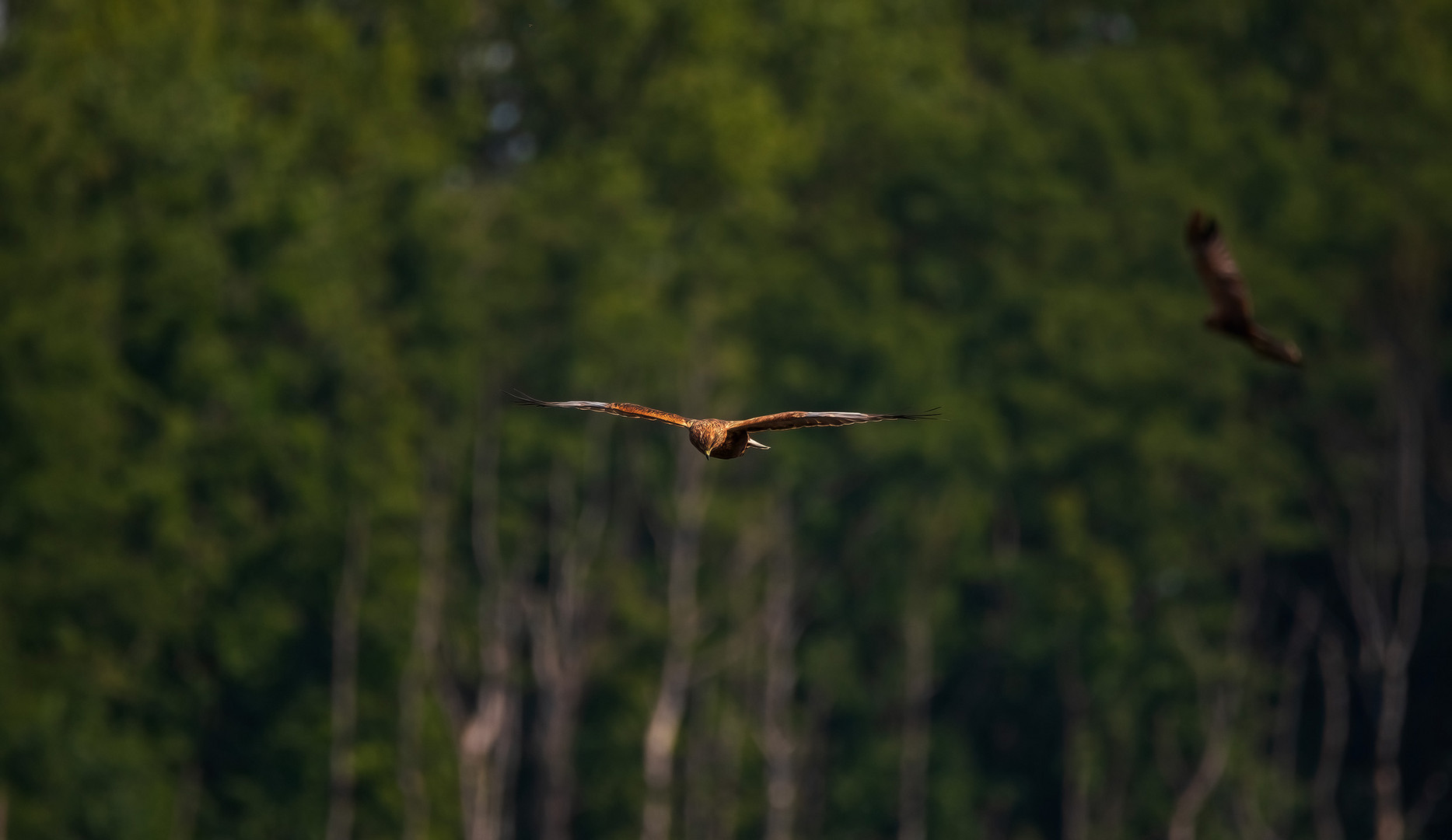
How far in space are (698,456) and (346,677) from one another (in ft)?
19.0

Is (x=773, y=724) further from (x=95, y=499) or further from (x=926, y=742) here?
(x=95, y=499)

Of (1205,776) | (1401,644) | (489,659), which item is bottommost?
(1205,776)

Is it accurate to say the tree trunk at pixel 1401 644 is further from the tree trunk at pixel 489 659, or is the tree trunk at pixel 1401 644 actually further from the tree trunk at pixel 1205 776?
the tree trunk at pixel 489 659

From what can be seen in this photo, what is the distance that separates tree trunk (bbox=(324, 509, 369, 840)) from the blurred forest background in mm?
70

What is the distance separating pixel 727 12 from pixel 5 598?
1517cm

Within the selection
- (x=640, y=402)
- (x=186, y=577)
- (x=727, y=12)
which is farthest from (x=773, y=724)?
(x=727, y=12)

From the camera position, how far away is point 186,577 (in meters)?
37.1

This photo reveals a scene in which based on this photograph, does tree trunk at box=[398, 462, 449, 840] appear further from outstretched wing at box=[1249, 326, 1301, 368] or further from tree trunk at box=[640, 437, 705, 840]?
outstretched wing at box=[1249, 326, 1301, 368]

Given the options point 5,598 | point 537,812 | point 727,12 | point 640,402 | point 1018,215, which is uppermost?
point 727,12

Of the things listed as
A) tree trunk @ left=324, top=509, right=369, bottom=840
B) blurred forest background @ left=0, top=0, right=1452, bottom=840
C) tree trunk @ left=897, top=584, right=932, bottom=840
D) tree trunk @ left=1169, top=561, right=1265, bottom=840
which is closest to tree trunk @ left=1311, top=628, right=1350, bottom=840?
blurred forest background @ left=0, top=0, right=1452, bottom=840

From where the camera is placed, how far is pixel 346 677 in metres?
37.6

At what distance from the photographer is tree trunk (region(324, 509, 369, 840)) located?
3706 cm

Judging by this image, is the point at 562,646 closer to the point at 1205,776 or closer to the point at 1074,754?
the point at 1074,754

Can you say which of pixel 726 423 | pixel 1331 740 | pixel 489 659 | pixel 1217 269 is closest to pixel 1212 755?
pixel 1331 740
